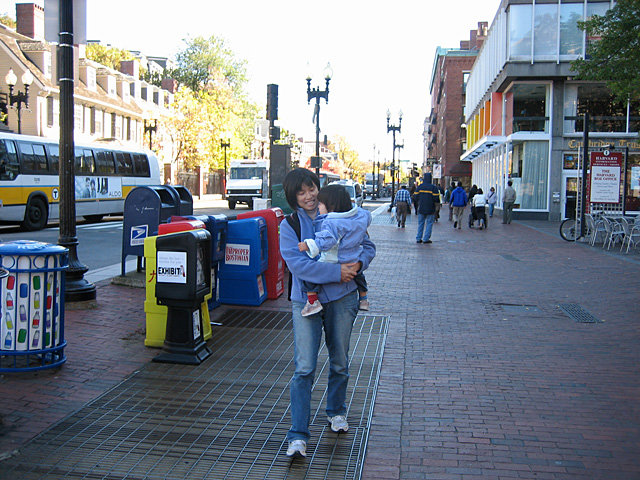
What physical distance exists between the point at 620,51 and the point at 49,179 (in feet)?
59.1

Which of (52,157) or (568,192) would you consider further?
(568,192)

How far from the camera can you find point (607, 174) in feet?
61.5

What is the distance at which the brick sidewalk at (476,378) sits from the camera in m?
3.92

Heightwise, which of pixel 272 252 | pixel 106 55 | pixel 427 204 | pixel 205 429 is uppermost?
pixel 106 55

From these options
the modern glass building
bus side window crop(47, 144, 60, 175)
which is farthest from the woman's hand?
the modern glass building

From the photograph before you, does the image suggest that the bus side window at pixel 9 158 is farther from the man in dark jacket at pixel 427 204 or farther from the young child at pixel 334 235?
the young child at pixel 334 235

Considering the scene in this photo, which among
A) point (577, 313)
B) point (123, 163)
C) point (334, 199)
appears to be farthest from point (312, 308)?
point (123, 163)

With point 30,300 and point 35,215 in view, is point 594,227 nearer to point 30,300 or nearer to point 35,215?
point 30,300

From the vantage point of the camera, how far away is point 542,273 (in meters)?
12.0

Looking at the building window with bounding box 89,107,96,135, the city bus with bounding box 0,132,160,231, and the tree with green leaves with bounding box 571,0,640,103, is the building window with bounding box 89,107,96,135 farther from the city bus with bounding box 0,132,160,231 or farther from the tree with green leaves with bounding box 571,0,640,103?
the tree with green leaves with bounding box 571,0,640,103

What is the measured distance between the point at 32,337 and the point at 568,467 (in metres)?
4.14

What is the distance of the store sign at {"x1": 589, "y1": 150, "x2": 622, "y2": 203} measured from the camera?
18.7 metres

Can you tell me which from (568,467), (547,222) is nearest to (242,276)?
(568,467)

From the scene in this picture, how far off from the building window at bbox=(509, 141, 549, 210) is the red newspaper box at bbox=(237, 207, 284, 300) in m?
23.3
